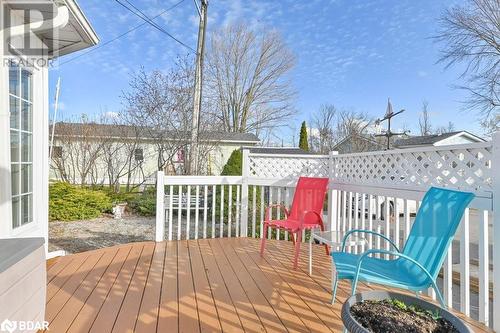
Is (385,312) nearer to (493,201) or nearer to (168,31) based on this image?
(493,201)

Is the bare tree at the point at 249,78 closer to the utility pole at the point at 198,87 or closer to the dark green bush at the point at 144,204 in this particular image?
the dark green bush at the point at 144,204

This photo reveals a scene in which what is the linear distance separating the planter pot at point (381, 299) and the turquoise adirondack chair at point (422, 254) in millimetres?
256

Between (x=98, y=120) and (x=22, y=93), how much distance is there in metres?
8.73

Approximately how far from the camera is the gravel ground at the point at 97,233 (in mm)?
5625

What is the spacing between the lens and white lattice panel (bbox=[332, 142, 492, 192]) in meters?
2.06

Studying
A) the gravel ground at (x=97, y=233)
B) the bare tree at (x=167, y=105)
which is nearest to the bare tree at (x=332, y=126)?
the bare tree at (x=167, y=105)

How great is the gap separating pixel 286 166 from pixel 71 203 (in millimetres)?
6567

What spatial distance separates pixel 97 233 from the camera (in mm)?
6664

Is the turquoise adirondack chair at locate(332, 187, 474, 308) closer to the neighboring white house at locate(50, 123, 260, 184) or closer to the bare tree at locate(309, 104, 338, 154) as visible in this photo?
the neighboring white house at locate(50, 123, 260, 184)

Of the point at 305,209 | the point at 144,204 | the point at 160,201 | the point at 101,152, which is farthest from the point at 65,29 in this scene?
the point at 101,152

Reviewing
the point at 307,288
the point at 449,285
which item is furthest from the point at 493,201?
the point at 307,288

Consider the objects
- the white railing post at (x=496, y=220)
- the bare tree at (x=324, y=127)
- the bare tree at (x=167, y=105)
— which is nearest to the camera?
the white railing post at (x=496, y=220)

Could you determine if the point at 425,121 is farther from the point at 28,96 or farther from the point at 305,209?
the point at 28,96

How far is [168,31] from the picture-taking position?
9211mm
